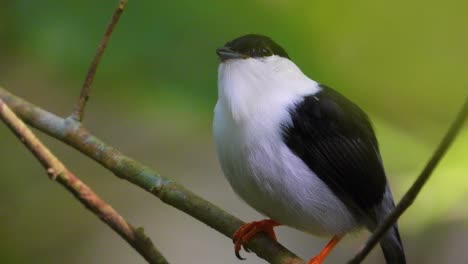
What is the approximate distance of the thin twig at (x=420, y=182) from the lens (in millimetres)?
692

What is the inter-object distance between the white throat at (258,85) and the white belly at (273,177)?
1.0 inches

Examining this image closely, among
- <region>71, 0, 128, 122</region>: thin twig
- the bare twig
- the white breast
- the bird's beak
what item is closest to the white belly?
the white breast

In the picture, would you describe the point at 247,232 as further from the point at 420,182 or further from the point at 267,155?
the point at 420,182

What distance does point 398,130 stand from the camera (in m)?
1.56

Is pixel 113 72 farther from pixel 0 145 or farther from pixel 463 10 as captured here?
pixel 463 10

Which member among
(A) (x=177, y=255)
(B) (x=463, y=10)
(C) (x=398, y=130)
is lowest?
(A) (x=177, y=255)

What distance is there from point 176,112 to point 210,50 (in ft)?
0.59

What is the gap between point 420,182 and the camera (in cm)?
83

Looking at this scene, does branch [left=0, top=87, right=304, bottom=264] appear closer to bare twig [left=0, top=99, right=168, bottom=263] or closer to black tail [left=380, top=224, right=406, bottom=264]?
black tail [left=380, top=224, right=406, bottom=264]

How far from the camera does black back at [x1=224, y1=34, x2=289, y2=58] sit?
1.54 m

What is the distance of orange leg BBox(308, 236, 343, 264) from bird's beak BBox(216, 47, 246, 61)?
0.41 metres

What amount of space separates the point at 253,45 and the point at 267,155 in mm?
288

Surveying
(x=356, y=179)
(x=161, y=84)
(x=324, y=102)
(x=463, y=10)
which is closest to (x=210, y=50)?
(x=161, y=84)

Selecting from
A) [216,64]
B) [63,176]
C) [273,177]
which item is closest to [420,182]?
[63,176]
